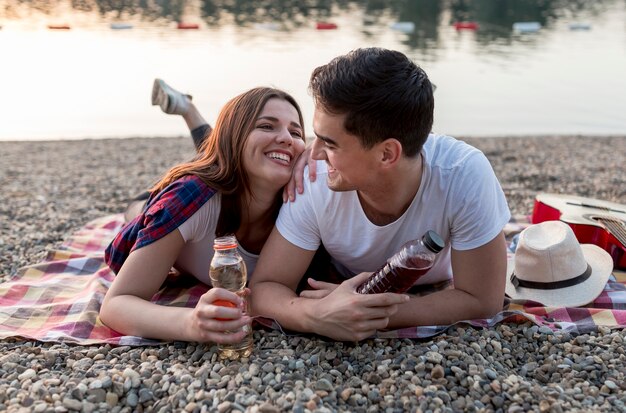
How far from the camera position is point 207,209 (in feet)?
11.0

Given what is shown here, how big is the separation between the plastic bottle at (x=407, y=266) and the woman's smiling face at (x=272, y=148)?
0.78 m

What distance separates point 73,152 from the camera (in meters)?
9.01

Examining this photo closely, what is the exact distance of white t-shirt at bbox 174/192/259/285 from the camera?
3.31m

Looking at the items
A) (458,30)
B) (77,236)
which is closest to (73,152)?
(77,236)

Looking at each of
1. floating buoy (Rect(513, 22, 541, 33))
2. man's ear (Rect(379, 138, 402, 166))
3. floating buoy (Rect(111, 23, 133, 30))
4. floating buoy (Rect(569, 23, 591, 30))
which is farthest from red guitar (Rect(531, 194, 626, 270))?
floating buoy (Rect(569, 23, 591, 30))

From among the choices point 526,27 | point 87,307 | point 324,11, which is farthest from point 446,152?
point 324,11

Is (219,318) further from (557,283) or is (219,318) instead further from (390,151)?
(557,283)

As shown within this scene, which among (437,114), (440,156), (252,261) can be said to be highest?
(440,156)

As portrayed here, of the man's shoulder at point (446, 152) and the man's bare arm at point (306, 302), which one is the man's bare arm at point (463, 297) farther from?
the man's shoulder at point (446, 152)

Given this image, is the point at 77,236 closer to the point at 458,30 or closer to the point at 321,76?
the point at 321,76

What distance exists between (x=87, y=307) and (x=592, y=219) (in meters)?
3.20

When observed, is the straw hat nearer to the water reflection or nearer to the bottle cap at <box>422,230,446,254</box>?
the bottle cap at <box>422,230,446,254</box>

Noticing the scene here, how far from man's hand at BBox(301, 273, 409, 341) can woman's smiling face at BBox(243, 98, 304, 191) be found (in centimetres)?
70

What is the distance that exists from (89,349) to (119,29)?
20.9 m
